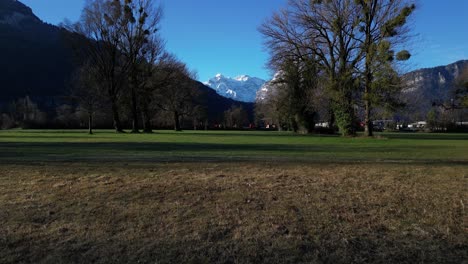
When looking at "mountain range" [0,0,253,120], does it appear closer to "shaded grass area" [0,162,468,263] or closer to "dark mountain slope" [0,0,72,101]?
"dark mountain slope" [0,0,72,101]

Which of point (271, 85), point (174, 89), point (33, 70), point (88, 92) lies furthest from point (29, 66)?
point (271, 85)

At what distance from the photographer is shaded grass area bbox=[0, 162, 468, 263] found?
4.84 m

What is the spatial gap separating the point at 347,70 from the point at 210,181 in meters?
30.1

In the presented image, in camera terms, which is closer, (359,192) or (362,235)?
(362,235)

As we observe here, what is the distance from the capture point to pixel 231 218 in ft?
19.9

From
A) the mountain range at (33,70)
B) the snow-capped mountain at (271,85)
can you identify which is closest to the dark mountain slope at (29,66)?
the mountain range at (33,70)

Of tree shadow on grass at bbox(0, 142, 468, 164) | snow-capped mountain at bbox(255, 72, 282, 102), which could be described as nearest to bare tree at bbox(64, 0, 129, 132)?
snow-capped mountain at bbox(255, 72, 282, 102)

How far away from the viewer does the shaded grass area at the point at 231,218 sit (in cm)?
484

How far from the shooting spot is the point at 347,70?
36.2 meters

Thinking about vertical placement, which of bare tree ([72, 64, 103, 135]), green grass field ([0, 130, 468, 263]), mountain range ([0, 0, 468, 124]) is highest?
mountain range ([0, 0, 468, 124])

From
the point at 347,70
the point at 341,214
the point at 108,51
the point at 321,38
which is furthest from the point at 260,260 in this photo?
the point at 108,51

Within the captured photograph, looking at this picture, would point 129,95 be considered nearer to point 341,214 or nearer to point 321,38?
point 321,38

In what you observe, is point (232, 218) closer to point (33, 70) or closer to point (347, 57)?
point (347, 57)

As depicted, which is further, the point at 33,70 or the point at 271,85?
the point at 33,70
